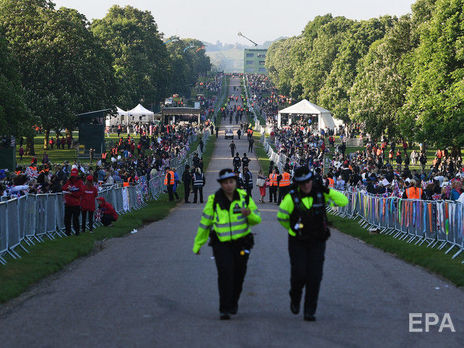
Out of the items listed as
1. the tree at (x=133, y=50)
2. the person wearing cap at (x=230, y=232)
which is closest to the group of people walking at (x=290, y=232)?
the person wearing cap at (x=230, y=232)

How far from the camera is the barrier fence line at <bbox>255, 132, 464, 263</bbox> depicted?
53.2 feet

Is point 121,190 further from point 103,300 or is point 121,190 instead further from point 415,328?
point 415,328

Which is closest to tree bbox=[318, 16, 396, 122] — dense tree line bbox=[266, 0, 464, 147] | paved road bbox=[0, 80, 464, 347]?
dense tree line bbox=[266, 0, 464, 147]

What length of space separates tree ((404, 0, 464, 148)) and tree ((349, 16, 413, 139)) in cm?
961

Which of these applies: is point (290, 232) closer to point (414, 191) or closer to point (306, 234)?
point (306, 234)

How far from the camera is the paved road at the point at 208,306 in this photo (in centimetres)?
857

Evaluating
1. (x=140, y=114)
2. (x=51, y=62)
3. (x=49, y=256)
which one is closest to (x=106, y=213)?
(x=49, y=256)

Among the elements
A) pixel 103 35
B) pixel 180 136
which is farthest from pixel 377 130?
pixel 103 35

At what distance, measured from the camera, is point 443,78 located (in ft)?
160

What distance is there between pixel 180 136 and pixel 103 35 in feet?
66.8

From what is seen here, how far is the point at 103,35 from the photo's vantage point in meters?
88.8

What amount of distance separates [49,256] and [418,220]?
844cm

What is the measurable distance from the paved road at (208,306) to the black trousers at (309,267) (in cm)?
29

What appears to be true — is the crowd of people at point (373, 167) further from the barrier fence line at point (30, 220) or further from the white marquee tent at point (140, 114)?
the white marquee tent at point (140, 114)
